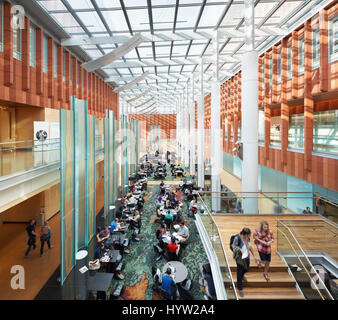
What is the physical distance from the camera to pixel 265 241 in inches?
197

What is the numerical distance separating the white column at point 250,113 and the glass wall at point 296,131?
10.9 ft

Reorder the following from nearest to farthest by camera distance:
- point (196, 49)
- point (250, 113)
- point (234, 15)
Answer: point (250, 113) < point (234, 15) < point (196, 49)

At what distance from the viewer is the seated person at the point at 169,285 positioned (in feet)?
21.5

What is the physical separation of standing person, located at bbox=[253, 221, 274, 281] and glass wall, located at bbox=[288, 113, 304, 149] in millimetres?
7426

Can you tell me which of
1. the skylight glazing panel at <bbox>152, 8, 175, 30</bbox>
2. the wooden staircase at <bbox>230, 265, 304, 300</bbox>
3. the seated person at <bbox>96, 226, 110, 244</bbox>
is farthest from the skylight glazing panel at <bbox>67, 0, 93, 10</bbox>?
the wooden staircase at <bbox>230, 265, 304, 300</bbox>

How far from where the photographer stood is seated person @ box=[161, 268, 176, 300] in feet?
21.5

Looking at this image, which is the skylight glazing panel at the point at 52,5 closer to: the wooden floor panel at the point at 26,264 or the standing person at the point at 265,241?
the wooden floor panel at the point at 26,264

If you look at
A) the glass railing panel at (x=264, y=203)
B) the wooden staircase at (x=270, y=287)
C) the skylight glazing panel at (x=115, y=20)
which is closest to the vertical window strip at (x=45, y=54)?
the skylight glazing panel at (x=115, y=20)

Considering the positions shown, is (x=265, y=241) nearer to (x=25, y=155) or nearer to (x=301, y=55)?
(x=25, y=155)

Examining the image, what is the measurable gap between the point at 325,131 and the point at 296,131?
1.77 m

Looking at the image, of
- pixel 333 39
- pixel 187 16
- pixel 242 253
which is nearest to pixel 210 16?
pixel 187 16

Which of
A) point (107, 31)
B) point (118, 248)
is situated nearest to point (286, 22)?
point (107, 31)

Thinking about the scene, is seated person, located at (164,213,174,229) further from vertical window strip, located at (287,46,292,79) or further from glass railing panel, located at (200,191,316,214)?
vertical window strip, located at (287,46,292,79)

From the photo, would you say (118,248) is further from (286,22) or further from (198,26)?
(286,22)
